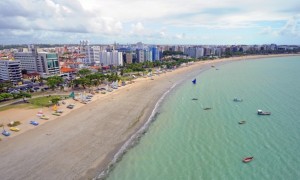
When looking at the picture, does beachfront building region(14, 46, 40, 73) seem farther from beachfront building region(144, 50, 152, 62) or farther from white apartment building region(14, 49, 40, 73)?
beachfront building region(144, 50, 152, 62)

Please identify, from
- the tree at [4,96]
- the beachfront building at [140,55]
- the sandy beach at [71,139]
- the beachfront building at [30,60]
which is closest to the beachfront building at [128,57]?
the beachfront building at [140,55]

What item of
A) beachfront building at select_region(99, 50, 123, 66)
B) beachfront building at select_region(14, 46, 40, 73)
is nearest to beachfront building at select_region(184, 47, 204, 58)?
beachfront building at select_region(99, 50, 123, 66)

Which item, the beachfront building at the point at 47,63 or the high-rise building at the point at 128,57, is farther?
the high-rise building at the point at 128,57

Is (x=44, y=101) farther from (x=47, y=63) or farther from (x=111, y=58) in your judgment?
(x=111, y=58)

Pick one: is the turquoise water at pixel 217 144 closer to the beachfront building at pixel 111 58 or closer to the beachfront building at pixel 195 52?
the beachfront building at pixel 111 58

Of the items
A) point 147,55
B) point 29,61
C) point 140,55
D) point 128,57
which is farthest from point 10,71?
point 147,55

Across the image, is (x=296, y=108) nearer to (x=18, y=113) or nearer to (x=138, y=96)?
(x=138, y=96)
